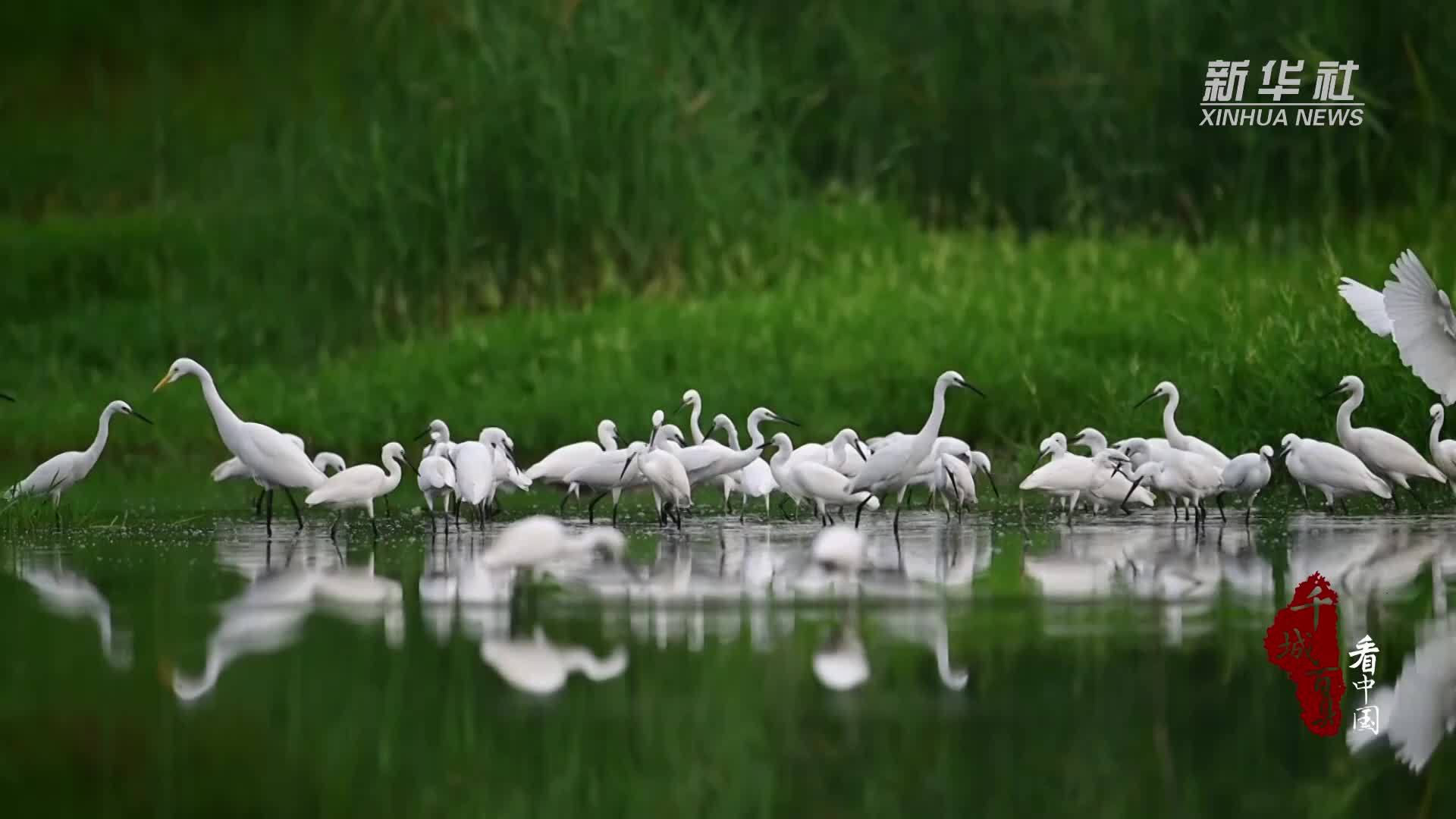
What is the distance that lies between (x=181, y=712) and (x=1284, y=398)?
8.47 metres

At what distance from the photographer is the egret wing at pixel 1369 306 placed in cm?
1268

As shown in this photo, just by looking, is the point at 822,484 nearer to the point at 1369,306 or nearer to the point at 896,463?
the point at 896,463

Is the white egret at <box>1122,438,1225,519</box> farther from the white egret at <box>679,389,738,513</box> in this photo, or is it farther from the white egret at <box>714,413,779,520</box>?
the white egret at <box>679,389,738,513</box>

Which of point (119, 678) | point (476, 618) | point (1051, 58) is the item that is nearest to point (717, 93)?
point (1051, 58)

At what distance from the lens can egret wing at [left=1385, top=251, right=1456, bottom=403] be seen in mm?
11055

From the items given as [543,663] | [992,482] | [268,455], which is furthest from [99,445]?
[543,663]

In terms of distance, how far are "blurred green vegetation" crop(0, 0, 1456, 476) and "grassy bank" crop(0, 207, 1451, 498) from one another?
0.11 feet

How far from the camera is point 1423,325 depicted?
11367mm

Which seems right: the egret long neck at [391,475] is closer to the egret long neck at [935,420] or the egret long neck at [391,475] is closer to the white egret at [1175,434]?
the egret long neck at [935,420]

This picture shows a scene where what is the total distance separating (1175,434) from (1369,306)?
4.23ft

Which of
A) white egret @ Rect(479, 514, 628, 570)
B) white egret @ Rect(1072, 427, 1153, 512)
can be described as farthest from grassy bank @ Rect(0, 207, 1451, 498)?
white egret @ Rect(479, 514, 628, 570)

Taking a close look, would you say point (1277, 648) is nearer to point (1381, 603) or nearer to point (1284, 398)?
point (1381, 603)

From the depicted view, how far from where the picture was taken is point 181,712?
22.1ft

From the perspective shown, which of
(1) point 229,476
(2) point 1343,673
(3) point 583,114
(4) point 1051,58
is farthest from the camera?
(4) point 1051,58
